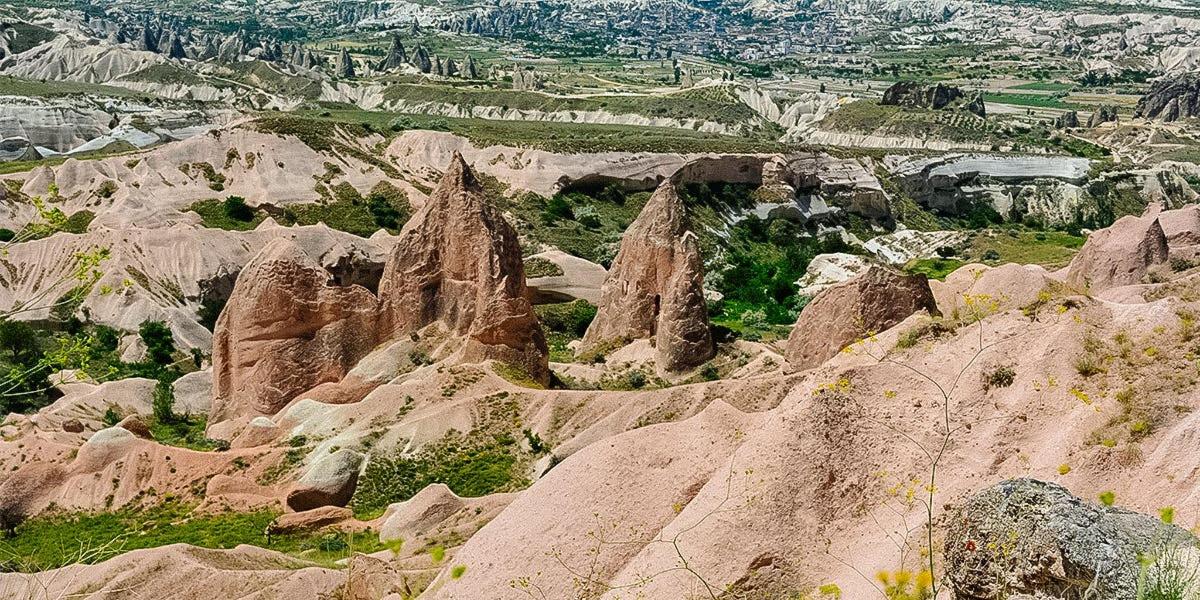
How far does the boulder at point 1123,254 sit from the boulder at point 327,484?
22.5 m

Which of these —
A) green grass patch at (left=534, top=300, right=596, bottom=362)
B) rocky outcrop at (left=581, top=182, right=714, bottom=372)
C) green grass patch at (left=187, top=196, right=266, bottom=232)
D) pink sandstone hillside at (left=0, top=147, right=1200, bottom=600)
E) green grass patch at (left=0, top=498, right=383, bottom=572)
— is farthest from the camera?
green grass patch at (left=187, top=196, right=266, bottom=232)

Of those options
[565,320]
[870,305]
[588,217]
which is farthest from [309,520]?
[588,217]

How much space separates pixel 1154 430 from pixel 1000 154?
4246 inches

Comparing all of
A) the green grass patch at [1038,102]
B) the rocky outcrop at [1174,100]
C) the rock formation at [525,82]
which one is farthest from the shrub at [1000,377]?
the green grass patch at [1038,102]

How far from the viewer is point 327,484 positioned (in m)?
24.0

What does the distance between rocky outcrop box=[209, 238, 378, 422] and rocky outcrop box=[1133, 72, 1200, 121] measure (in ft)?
530

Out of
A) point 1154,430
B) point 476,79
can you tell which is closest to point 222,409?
point 1154,430

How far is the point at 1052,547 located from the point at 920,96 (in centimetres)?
14383

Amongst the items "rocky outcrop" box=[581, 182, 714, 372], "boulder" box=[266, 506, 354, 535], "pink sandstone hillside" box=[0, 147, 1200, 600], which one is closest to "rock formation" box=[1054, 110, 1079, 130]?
"rocky outcrop" box=[581, 182, 714, 372]

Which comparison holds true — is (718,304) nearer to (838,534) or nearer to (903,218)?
(903,218)

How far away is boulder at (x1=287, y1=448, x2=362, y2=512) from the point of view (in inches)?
942

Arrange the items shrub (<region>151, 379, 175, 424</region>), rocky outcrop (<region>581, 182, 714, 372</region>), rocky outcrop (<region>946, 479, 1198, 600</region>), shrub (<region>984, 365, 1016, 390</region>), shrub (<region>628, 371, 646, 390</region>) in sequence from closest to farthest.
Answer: rocky outcrop (<region>946, 479, 1198, 600</region>) < shrub (<region>984, 365, 1016, 390</region>) < shrub (<region>151, 379, 175, 424</region>) < shrub (<region>628, 371, 646, 390</region>) < rocky outcrop (<region>581, 182, 714, 372</region>)

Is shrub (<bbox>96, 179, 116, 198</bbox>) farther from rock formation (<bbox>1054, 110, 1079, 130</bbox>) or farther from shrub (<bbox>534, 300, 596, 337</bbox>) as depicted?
rock formation (<bbox>1054, 110, 1079, 130</bbox>)

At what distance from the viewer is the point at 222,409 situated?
31.8 meters
